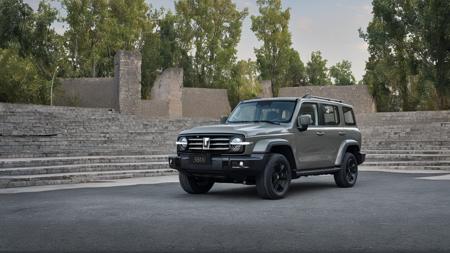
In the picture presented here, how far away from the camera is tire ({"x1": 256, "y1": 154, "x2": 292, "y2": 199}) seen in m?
10.3

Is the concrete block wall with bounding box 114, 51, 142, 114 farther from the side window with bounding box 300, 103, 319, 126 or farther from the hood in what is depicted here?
the hood

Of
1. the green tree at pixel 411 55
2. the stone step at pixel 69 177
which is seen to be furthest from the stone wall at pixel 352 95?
the stone step at pixel 69 177

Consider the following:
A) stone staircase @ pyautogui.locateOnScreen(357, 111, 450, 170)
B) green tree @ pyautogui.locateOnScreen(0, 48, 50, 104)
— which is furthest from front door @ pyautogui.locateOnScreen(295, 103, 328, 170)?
green tree @ pyautogui.locateOnScreen(0, 48, 50, 104)

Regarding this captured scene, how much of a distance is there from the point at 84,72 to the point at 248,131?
134ft

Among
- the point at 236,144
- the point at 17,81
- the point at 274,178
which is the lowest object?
the point at 274,178

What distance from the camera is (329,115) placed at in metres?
12.6

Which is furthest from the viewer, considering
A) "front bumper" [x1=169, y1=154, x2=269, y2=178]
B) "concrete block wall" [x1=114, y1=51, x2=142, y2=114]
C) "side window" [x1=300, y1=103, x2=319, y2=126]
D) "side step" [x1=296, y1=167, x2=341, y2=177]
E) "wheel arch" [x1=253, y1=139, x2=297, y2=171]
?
"concrete block wall" [x1=114, y1=51, x2=142, y2=114]

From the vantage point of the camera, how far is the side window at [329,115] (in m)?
12.4

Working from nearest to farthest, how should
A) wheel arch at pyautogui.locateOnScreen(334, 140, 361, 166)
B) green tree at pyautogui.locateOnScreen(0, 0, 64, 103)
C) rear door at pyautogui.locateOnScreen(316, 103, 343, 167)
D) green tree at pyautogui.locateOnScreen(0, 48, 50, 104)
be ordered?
1. rear door at pyautogui.locateOnScreen(316, 103, 343, 167)
2. wheel arch at pyautogui.locateOnScreen(334, 140, 361, 166)
3. green tree at pyautogui.locateOnScreen(0, 48, 50, 104)
4. green tree at pyautogui.locateOnScreen(0, 0, 64, 103)

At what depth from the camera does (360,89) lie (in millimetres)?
41250

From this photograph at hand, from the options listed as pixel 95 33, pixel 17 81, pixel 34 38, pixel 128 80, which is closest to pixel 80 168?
pixel 17 81

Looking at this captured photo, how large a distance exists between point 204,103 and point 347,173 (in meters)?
31.2

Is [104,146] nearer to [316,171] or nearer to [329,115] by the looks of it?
[329,115]

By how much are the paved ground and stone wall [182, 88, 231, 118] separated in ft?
100
